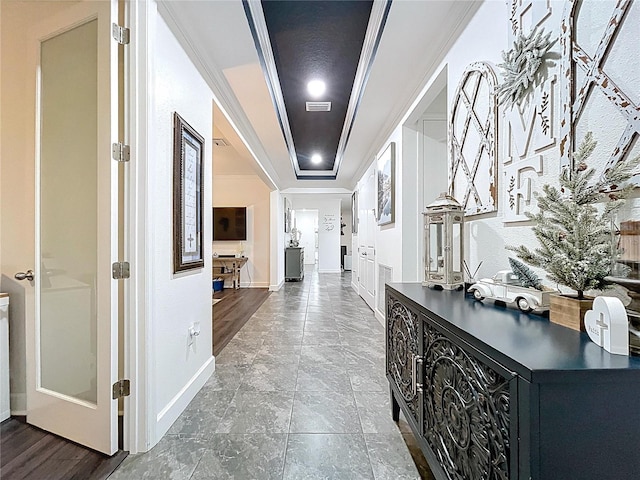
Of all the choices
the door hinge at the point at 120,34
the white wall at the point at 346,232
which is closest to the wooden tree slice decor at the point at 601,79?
the door hinge at the point at 120,34

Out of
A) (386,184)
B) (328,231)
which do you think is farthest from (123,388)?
(328,231)

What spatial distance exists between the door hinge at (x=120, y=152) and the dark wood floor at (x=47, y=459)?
150 cm

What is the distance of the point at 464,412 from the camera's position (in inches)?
37.1

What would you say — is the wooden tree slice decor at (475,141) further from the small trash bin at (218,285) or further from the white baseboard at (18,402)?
the small trash bin at (218,285)

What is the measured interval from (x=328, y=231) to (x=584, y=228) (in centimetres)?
944

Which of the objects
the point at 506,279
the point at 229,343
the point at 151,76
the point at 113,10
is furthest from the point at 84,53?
the point at 229,343

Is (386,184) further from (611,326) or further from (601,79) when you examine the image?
(611,326)

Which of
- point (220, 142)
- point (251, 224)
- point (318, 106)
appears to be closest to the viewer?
point (318, 106)

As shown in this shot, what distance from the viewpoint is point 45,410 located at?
1.77 metres

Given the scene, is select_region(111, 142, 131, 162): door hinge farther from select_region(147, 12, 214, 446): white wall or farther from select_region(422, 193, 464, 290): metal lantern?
select_region(422, 193, 464, 290): metal lantern

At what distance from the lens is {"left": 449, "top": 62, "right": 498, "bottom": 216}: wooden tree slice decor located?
159 centimetres

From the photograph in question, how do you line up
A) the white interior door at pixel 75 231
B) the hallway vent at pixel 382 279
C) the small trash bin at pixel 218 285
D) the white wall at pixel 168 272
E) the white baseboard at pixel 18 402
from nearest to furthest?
1. the white interior door at pixel 75 231
2. the white wall at pixel 168 272
3. the white baseboard at pixel 18 402
4. the hallway vent at pixel 382 279
5. the small trash bin at pixel 218 285

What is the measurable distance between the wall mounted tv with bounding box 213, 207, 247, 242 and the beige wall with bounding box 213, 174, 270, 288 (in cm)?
13

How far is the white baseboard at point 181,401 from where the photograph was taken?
172 centimetres
